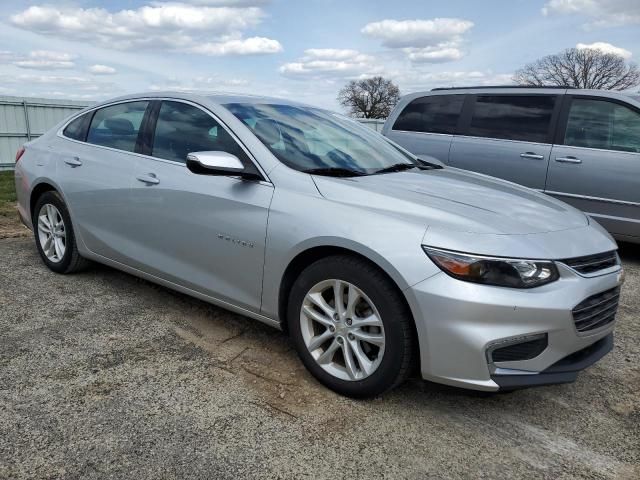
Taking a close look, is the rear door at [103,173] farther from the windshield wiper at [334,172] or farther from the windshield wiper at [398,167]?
the windshield wiper at [398,167]

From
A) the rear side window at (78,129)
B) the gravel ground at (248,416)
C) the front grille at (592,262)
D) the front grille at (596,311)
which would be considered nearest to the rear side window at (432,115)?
the gravel ground at (248,416)

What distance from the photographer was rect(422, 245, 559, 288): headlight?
2.40 meters

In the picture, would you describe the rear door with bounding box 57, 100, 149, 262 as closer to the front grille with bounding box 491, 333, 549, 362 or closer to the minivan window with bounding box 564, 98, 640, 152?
the front grille with bounding box 491, 333, 549, 362

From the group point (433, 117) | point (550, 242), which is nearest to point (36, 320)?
point (550, 242)

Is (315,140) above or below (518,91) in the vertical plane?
below

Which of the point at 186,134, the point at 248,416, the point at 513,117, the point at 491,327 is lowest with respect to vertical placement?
the point at 248,416

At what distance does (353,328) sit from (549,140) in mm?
4135

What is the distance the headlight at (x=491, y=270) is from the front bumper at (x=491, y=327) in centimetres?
3

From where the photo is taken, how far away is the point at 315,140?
3.41 metres

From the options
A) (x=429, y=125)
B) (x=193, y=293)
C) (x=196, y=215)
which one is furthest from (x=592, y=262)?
(x=429, y=125)

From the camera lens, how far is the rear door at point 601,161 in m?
5.40

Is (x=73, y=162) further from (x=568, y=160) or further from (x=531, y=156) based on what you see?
(x=568, y=160)

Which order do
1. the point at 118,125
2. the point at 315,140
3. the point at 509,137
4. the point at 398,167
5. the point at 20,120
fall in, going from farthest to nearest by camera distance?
the point at 20,120, the point at 509,137, the point at 118,125, the point at 398,167, the point at 315,140

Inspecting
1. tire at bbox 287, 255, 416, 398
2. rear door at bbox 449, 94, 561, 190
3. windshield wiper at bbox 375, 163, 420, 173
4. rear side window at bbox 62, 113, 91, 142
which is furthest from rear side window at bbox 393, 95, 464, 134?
tire at bbox 287, 255, 416, 398
